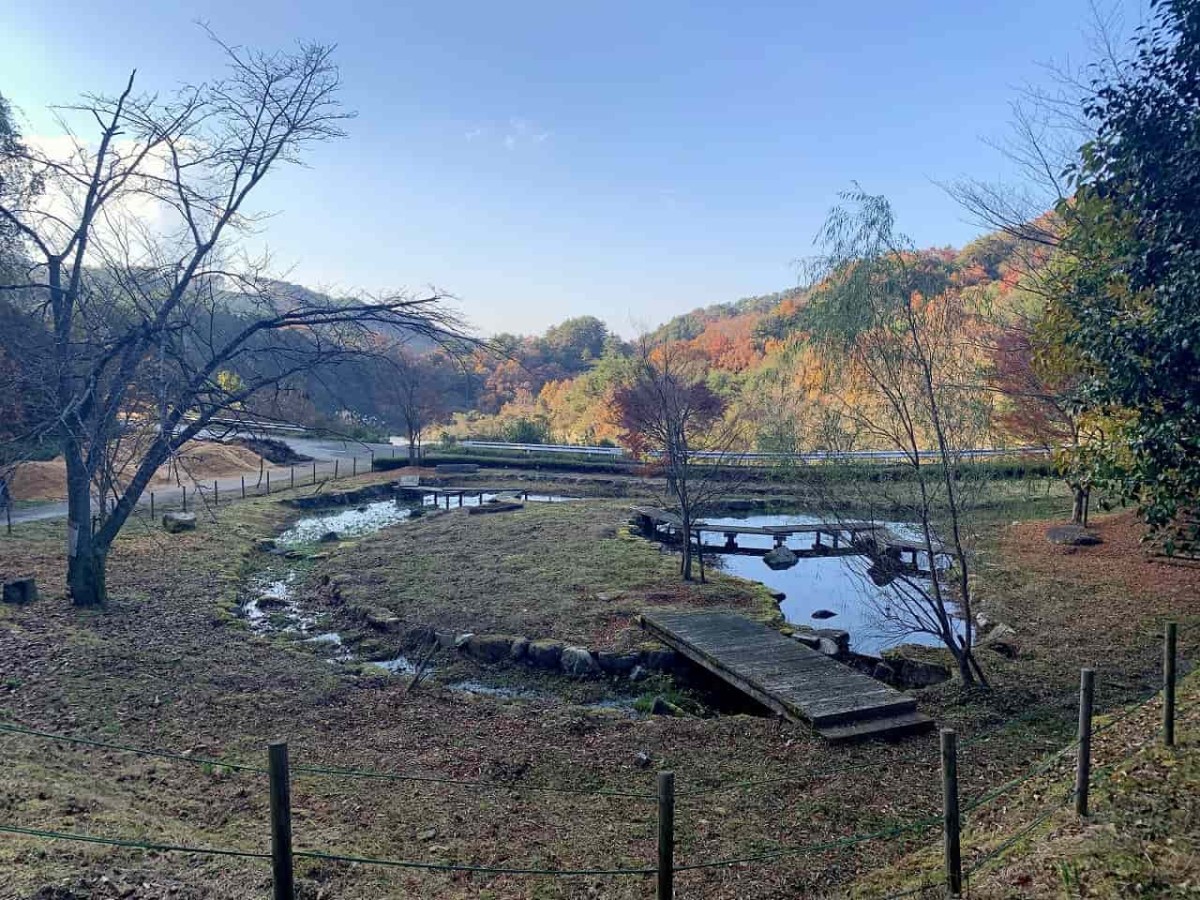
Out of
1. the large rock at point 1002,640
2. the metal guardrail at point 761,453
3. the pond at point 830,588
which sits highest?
the metal guardrail at point 761,453

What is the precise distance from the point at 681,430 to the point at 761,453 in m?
2.18

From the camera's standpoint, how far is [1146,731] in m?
5.29

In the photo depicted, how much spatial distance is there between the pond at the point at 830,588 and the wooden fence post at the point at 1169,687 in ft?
9.63

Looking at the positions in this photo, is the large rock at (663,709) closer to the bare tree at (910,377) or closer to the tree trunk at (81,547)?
the bare tree at (910,377)

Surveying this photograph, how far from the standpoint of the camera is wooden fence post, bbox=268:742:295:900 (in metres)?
2.93

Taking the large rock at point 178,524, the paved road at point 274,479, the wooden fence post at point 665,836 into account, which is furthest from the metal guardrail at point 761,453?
the large rock at point 178,524

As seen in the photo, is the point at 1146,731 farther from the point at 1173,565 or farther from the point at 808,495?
the point at 1173,565

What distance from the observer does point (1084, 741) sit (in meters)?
4.13

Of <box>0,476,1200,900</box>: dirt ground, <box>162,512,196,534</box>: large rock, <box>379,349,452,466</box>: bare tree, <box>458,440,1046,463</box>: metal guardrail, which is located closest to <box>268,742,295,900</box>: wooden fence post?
<box>0,476,1200,900</box>: dirt ground

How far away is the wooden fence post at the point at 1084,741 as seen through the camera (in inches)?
161

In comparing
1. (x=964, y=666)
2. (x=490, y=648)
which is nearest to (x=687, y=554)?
(x=490, y=648)

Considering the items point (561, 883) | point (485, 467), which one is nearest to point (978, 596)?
point (561, 883)

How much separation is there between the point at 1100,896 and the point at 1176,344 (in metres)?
3.80

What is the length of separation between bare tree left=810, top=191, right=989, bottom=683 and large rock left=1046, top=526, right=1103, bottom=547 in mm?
7053
